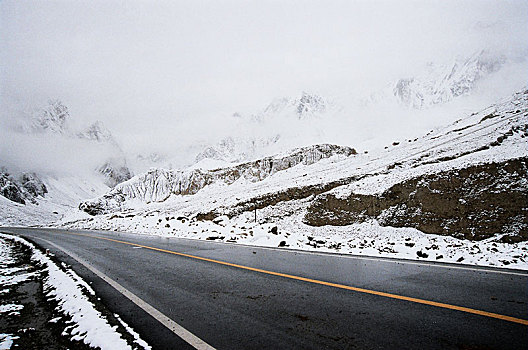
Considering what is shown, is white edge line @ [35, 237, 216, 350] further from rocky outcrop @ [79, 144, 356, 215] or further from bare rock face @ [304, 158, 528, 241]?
rocky outcrop @ [79, 144, 356, 215]

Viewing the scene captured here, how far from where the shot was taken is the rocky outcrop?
4850 inches

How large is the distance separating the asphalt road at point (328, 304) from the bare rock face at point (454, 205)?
13.5 meters

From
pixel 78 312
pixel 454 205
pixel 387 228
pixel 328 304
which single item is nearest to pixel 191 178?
pixel 387 228

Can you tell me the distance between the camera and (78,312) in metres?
4.80

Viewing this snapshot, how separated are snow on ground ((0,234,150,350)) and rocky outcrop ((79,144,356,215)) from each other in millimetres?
110124

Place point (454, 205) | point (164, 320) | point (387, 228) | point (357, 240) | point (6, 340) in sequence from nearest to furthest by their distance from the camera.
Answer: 1. point (6, 340)
2. point (164, 320)
3. point (357, 240)
4. point (454, 205)
5. point (387, 228)

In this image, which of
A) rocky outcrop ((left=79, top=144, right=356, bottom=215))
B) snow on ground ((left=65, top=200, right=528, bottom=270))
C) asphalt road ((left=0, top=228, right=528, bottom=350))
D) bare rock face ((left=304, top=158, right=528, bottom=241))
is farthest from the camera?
rocky outcrop ((left=79, top=144, right=356, bottom=215))

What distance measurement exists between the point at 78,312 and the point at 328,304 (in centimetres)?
418

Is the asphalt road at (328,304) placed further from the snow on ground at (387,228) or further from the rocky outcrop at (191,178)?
the rocky outcrop at (191,178)

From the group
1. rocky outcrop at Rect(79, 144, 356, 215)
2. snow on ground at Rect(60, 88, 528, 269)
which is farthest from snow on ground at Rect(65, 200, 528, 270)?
rocky outcrop at Rect(79, 144, 356, 215)

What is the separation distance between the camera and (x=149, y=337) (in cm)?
374

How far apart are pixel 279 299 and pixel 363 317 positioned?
1.49 meters

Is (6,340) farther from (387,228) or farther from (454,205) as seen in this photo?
(454,205)

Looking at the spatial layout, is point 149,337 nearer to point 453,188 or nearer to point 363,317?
point 363,317
